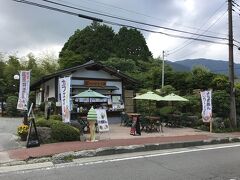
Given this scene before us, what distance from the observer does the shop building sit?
80.6 feet

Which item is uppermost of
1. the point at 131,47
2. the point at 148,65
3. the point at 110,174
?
the point at 131,47

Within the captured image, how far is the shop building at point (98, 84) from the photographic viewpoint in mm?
24578

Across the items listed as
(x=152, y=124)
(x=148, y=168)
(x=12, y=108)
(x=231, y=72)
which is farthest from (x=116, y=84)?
(x=148, y=168)

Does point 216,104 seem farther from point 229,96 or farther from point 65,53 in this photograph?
point 65,53

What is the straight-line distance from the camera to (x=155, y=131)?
20.4m

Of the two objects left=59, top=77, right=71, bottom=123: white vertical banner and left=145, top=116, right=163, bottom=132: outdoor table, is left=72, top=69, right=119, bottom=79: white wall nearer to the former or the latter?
left=145, top=116, right=163, bottom=132: outdoor table

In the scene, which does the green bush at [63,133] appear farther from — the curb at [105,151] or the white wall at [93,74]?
the white wall at [93,74]

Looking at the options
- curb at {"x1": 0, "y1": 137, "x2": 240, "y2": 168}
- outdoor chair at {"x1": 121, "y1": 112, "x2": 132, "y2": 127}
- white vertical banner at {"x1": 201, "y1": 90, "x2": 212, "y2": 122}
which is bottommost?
curb at {"x1": 0, "y1": 137, "x2": 240, "y2": 168}

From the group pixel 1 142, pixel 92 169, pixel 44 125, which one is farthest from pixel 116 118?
pixel 92 169

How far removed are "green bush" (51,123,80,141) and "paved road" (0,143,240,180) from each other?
3.24 metres

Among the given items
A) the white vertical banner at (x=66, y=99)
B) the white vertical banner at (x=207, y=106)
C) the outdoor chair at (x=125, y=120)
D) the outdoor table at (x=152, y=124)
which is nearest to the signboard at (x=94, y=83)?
the outdoor chair at (x=125, y=120)

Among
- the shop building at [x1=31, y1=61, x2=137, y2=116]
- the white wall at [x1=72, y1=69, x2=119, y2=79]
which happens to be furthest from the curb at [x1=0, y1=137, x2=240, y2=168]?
the white wall at [x1=72, y1=69, x2=119, y2=79]

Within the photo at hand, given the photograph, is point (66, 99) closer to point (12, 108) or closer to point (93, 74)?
point (93, 74)

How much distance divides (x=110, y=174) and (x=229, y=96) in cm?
1712
